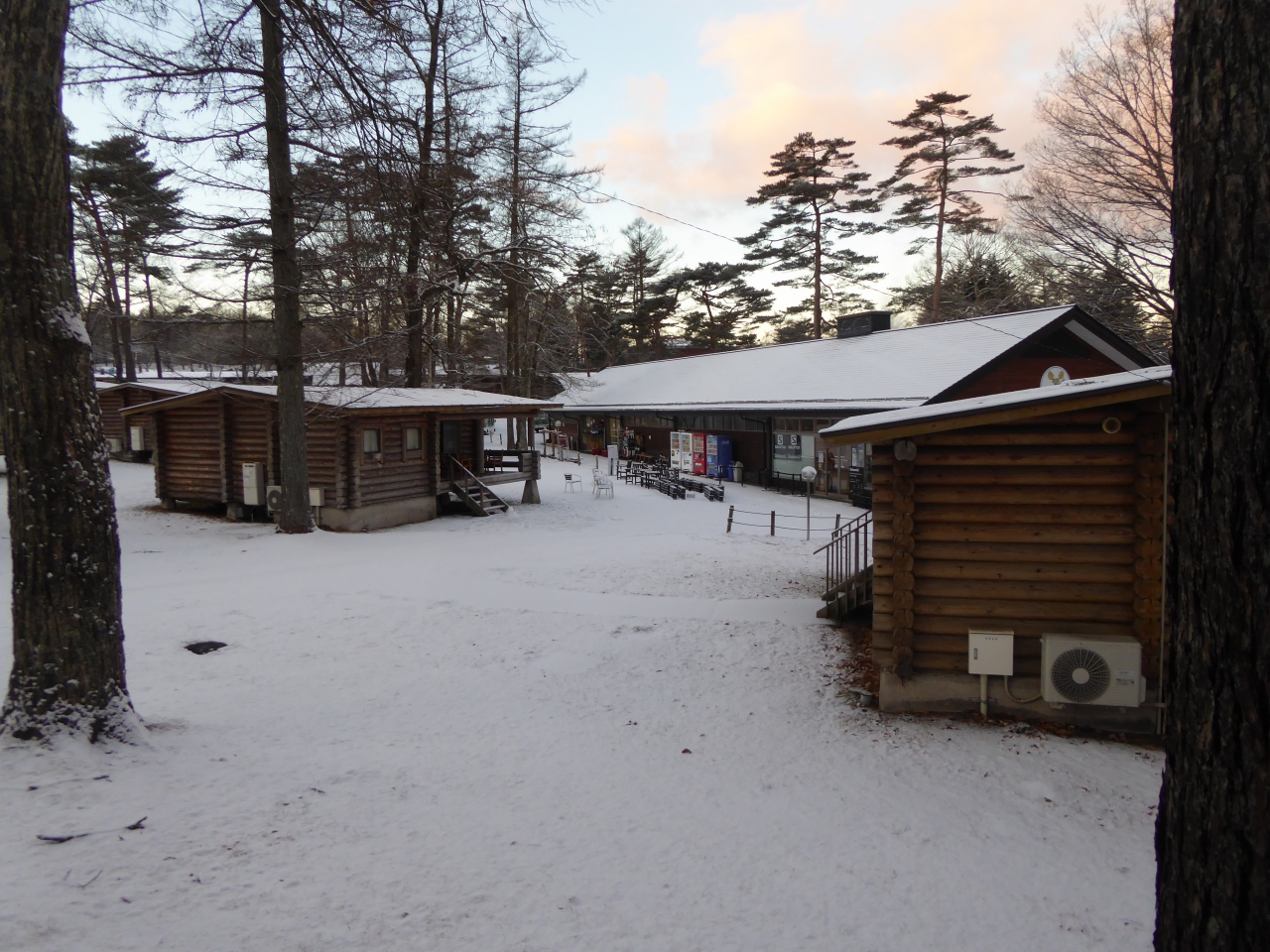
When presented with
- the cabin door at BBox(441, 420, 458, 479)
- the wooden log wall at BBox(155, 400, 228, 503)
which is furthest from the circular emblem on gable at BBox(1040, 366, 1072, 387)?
the wooden log wall at BBox(155, 400, 228, 503)

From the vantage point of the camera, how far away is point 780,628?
1070 cm

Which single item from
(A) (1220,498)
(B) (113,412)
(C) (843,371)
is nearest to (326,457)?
(C) (843,371)

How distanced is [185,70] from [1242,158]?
13.5 m

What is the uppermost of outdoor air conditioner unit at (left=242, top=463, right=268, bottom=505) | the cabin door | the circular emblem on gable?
the circular emblem on gable

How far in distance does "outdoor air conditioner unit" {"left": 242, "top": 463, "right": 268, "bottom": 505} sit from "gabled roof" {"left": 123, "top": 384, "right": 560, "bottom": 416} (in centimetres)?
181

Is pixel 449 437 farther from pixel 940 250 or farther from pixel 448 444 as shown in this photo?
pixel 940 250

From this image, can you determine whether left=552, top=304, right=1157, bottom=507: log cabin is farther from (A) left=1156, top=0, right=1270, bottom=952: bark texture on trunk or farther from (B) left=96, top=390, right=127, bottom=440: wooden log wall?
(B) left=96, top=390, right=127, bottom=440: wooden log wall

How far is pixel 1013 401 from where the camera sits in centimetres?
728

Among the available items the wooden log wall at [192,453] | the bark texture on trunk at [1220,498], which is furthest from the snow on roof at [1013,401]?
the wooden log wall at [192,453]

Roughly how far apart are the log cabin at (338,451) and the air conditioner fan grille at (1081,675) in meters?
15.0

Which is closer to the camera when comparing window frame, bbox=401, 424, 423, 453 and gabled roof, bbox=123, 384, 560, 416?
gabled roof, bbox=123, 384, 560, 416

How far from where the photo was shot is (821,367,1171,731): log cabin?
7.29 meters

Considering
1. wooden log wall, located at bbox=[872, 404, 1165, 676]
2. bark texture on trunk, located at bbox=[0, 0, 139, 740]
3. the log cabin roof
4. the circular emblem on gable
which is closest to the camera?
bark texture on trunk, located at bbox=[0, 0, 139, 740]

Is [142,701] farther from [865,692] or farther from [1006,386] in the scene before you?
[1006,386]
